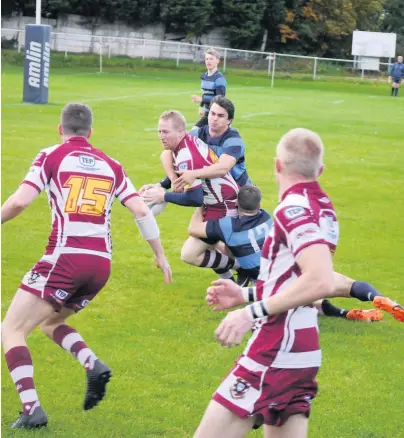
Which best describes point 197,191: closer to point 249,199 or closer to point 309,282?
point 249,199

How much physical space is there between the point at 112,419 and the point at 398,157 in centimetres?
1748

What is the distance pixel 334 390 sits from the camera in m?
7.61

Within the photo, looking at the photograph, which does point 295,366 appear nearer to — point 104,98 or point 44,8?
point 104,98

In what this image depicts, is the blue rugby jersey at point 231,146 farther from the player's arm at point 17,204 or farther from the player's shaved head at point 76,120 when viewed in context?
the player's arm at point 17,204

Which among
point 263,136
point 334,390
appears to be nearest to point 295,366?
point 334,390

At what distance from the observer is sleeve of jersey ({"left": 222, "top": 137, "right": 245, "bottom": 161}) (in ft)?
31.7

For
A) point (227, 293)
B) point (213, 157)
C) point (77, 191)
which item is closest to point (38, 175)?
point (77, 191)

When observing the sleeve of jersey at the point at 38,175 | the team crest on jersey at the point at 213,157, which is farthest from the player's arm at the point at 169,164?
the sleeve of jersey at the point at 38,175

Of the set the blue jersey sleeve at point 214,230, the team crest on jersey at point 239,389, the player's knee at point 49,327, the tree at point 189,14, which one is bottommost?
the player's knee at point 49,327

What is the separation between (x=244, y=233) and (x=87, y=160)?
284 centimetres

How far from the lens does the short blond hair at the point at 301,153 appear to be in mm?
4656

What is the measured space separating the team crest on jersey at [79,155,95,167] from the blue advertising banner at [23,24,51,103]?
24.9 meters

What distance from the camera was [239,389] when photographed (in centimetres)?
479

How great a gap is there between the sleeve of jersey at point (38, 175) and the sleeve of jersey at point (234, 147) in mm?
3407
